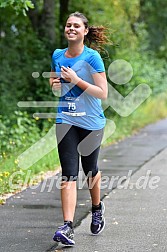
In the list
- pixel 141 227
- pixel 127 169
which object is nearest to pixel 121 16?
pixel 127 169

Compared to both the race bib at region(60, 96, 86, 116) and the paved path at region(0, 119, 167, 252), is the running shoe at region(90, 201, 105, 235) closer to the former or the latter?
the paved path at region(0, 119, 167, 252)

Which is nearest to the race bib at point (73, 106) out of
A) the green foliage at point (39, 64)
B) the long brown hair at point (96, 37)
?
the long brown hair at point (96, 37)

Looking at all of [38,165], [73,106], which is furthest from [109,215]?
[38,165]

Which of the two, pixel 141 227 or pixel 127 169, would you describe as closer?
Result: pixel 141 227

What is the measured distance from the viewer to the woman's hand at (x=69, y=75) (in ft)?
21.2

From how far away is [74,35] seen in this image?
6652mm

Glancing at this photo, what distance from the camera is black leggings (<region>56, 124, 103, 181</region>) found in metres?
6.66

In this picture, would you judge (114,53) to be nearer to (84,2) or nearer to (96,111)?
(84,2)

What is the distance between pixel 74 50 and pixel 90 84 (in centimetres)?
35

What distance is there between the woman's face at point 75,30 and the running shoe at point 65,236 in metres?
1.67

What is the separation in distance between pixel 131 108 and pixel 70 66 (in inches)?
600

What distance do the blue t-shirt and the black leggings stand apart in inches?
2.6

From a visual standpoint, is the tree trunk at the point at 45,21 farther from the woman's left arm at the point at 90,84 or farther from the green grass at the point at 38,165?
the woman's left arm at the point at 90,84

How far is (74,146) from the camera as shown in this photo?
6.70 metres
